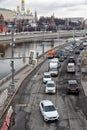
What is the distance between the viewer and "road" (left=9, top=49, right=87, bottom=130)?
1096 inches

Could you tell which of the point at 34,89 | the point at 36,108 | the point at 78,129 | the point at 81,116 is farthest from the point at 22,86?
the point at 78,129

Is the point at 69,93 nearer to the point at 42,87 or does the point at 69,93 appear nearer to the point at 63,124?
the point at 42,87

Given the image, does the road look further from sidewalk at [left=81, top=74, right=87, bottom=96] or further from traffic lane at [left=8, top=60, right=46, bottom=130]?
sidewalk at [left=81, top=74, right=87, bottom=96]

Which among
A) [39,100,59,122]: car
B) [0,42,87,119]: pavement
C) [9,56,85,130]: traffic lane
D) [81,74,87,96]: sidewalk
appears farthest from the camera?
[81,74,87,96]: sidewalk

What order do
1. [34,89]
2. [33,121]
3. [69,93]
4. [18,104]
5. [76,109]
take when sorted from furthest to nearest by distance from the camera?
[34,89] → [69,93] → [18,104] → [76,109] → [33,121]

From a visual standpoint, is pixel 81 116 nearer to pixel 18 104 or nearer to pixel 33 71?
pixel 18 104

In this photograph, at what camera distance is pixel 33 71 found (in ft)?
203

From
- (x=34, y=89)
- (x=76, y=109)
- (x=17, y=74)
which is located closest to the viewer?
(x=76, y=109)

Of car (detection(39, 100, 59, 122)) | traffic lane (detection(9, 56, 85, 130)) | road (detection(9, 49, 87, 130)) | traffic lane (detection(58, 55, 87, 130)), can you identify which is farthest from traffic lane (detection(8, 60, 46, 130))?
traffic lane (detection(58, 55, 87, 130))

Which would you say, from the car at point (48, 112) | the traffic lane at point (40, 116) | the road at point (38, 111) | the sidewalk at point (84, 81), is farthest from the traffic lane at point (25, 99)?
the sidewalk at point (84, 81)

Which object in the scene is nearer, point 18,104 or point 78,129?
point 78,129

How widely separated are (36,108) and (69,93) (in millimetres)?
8202

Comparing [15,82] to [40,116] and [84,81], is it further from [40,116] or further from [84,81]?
[40,116]

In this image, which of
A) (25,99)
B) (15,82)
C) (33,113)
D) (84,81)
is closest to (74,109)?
(33,113)
